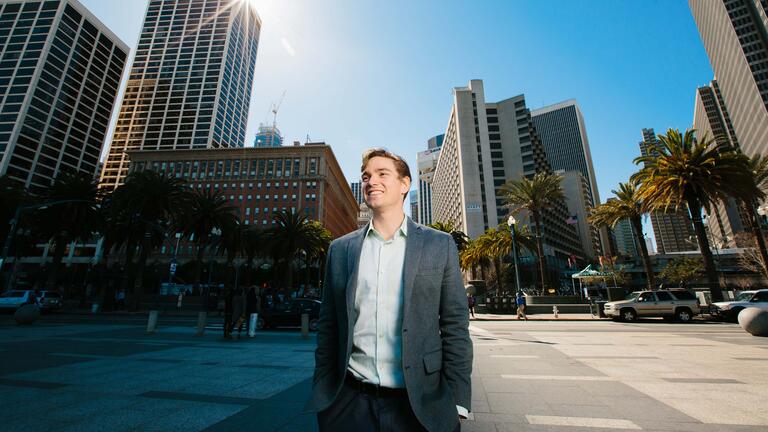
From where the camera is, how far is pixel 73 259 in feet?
277

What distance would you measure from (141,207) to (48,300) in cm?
957

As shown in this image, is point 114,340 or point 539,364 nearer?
point 539,364

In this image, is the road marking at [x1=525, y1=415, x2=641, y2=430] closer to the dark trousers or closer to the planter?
the dark trousers

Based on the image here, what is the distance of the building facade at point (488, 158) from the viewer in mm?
71750

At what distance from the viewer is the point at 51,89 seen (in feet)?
293

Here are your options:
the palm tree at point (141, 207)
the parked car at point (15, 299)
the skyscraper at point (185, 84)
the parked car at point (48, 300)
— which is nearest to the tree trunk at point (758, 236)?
the palm tree at point (141, 207)

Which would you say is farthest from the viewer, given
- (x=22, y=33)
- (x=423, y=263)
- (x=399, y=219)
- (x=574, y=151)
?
(x=574, y=151)

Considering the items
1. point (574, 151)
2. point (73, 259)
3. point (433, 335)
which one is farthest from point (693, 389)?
point (574, 151)

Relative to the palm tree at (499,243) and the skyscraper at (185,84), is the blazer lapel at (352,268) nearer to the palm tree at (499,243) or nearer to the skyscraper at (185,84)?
the palm tree at (499,243)

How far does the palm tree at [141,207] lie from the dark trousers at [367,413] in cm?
3349

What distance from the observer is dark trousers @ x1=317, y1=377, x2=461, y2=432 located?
1508 millimetres

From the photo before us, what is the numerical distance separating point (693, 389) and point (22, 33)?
151 metres

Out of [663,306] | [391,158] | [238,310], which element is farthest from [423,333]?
[663,306]

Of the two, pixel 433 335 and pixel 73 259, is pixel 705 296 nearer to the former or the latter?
pixel 433 335
